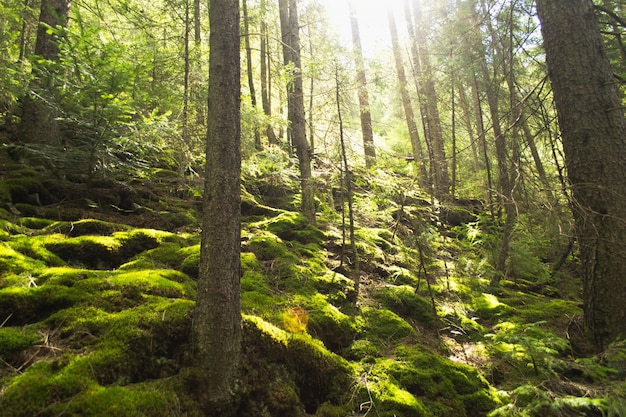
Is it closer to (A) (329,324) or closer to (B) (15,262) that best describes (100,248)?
(B) (15,262)

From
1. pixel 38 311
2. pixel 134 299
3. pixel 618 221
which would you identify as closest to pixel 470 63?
pixel 618 221

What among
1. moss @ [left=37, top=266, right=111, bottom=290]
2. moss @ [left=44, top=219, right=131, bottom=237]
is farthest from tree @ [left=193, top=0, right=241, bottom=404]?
moss @ [left=44, top=219, right=131, bottom=237]

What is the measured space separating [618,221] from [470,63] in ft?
25.8

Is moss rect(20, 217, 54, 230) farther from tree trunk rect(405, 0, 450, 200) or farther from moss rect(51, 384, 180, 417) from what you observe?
tree trunk rect(405, 0, 450, 200)

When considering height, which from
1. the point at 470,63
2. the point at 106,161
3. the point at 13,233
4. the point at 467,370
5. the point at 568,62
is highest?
the point at 470,63

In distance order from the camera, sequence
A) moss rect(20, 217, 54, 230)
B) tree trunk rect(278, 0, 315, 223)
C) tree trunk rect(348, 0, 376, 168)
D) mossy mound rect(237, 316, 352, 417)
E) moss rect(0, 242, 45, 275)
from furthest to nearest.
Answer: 1. tree trunk rect(278, 0, 315, 223)
2. tree trunk rect(348, 0, 376, 168)
3. moss rect(20, 217, 54, 230)
4. moss rect(0, 242, 45, 275)
5. mossy mound rect(237, 316, 352, 417)

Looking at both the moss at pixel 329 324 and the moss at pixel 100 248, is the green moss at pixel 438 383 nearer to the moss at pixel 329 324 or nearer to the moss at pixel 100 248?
the moss at pixel 329 324

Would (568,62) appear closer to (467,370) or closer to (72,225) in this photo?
(467,370)

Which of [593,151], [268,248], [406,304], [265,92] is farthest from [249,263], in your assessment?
[265,92]

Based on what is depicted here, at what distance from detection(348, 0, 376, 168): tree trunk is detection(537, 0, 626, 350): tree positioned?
3.11 metres

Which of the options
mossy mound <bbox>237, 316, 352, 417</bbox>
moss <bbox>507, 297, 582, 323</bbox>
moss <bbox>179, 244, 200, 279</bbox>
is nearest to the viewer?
mossy mound <bbox>237, 316, 352, 417</bbox>

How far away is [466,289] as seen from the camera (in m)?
7.64

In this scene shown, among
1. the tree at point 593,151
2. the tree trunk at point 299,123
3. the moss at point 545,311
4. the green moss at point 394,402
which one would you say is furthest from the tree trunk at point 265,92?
the green moss at point 394,402

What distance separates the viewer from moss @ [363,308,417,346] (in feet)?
16.9
